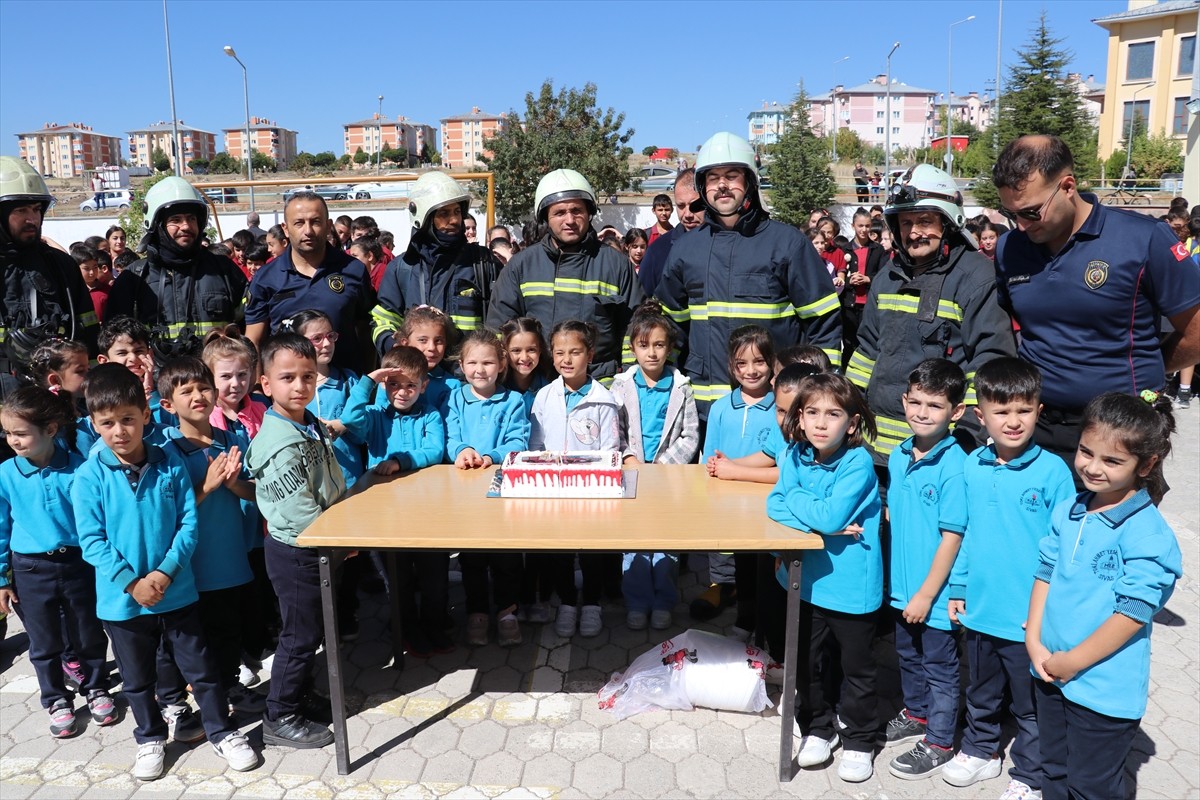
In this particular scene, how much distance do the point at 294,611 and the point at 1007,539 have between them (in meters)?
2.61

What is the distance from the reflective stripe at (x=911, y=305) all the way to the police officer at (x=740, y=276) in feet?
1.43

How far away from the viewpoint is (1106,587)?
2379mm

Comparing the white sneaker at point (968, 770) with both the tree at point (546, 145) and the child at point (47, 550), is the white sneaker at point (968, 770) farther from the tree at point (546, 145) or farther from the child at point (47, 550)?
the tree at point (546, 145)

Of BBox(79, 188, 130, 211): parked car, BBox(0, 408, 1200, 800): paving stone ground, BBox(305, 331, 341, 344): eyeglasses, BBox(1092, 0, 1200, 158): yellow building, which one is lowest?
BBox(0, 408, 1200, 800): paving stone ground

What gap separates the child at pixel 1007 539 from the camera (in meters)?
2.82

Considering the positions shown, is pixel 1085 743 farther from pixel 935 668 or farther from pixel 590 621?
pixel 590 621

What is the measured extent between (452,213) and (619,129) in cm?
2482

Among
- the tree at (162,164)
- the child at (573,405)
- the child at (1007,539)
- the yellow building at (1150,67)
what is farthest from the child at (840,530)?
the yellow building at (1150,67)

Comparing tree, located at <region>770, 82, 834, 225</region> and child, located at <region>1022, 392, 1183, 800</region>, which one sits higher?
tree, located at <region>770, 82, 834, 225</region>

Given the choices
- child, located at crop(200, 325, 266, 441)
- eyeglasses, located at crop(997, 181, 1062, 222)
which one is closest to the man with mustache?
eyeglasses, located at crop(997, 181, 1062, 222)

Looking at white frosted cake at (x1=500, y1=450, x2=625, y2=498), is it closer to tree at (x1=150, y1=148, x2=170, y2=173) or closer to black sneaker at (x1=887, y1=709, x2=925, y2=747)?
black sneaker at (x1=887, y1=709, x2=925, y2=747)

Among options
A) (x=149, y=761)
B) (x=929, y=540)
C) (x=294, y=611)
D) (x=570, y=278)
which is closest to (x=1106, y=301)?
(x=929, y=540)

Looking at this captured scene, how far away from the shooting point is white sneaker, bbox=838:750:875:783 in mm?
3078

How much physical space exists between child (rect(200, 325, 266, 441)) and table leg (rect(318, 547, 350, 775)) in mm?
859
